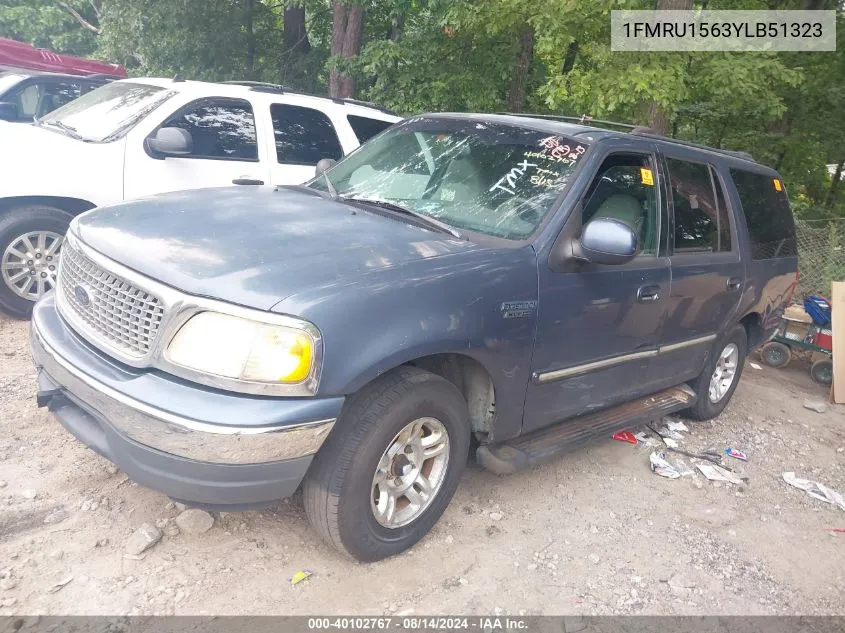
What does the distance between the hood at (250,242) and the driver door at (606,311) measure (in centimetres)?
61

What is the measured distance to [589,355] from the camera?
11.4 feet

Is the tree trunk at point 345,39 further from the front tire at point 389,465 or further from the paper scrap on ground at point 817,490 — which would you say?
the front tire at point 389,465

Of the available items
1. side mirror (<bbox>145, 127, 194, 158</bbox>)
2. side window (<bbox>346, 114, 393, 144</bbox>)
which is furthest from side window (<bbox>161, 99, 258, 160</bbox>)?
side window (<bbox>346, 114, 393, 144</bbox>)

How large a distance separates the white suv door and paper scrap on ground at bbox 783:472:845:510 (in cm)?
437

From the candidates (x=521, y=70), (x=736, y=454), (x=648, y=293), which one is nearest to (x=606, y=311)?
(x=648, y=293)

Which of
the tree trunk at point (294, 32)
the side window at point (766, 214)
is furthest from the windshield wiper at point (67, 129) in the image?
the tree trunk at point (294, 32)

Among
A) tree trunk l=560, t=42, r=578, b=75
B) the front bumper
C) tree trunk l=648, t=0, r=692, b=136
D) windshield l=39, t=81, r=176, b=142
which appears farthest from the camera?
tree trunk l=560, t=42, r=578, b=75

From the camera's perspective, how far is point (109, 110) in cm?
563

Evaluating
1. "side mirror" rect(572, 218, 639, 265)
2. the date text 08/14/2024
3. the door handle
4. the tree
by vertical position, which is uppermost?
the tree

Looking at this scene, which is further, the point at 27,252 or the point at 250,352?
the point at 27,252

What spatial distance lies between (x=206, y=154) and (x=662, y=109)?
517 centimetres

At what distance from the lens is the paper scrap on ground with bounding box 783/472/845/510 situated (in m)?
4.23

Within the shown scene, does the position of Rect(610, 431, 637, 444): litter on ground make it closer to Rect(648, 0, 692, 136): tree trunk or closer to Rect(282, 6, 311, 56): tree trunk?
Rect(648, 0, 692, 136): tree trunk

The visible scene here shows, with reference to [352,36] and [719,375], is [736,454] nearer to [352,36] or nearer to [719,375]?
[719,375]
